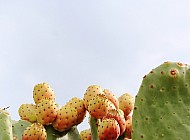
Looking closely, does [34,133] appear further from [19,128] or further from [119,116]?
[119,116]

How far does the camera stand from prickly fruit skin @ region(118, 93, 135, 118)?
3.66 metres

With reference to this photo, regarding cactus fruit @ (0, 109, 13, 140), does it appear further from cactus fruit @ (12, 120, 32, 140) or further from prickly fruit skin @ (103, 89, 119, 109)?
prickly fruit skin @ (103, 89, 119, 109)

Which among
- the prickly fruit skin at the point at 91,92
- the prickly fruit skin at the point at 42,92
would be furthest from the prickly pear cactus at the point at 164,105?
the prickly fruit skin at the point at 42,92

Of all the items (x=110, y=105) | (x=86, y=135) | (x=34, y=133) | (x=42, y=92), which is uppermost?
(x=42, y=92)

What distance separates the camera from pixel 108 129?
10.8 feet

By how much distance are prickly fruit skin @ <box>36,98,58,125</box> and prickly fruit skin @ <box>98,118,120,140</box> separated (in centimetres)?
37

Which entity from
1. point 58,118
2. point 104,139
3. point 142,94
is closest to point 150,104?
point 142,94

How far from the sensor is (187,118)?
9.90 feet

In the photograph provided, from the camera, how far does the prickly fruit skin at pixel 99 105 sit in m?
3.38

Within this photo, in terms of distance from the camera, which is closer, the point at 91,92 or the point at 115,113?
the point at 115,113

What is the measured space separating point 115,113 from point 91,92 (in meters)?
0.23

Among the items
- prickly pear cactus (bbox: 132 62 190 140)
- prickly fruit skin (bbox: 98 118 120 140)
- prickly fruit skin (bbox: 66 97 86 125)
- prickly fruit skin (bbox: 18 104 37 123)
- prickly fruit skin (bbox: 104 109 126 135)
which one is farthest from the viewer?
prickly fruit skin (bbox: 18 104 37 123)

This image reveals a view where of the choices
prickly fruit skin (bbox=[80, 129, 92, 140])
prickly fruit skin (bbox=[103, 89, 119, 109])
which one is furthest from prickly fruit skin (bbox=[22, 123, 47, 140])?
prickly fruit skin (bbox=[103, 89, 119, 109])

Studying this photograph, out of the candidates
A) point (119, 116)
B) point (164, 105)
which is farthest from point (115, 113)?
point (164, 105)
